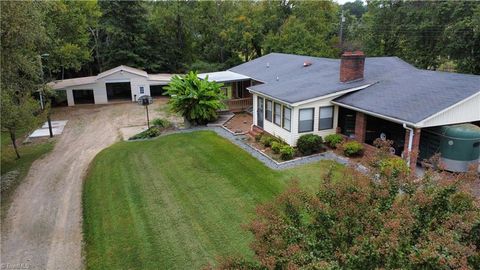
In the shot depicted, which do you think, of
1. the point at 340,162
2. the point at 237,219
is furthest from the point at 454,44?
the point at 237,219

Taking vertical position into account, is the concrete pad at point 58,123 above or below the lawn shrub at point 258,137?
below

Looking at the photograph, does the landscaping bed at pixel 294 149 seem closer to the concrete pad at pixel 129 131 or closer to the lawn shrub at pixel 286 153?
the lawn shrub at pixel 286 153

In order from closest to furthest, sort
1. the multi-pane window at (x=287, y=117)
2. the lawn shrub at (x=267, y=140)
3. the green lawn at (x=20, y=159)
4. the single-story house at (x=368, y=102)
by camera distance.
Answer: the single-story house at (x=368, y=102) → the green lawn at (x=20, y=159) → the multi-pane window at (x=287, y=117) → the lawn shrub at (x=267, y=140)

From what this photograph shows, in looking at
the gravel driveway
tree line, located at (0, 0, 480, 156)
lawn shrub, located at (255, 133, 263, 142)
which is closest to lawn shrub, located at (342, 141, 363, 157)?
lawn shrub, located at (255, 133, 263, 142)

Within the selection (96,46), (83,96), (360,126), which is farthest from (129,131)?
(96,46)

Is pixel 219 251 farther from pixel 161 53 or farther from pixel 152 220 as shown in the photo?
pixel 161 53

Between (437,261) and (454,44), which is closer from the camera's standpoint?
(437,261)

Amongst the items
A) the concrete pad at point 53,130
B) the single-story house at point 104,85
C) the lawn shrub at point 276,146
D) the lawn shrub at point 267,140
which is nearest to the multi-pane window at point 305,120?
the lawn shrub at point 276,146

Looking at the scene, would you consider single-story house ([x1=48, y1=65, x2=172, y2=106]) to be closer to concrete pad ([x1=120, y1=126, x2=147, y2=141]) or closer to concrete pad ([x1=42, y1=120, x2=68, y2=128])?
concrete pad ([x1=42, y1=120, x2=68, y2=128])
